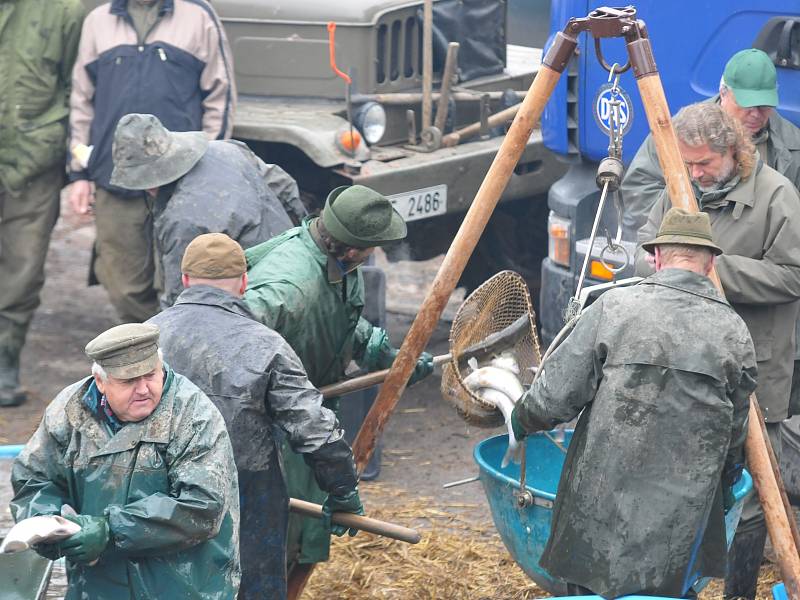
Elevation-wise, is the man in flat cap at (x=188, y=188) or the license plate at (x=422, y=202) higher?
the man in flat cap at (x=188, y=188)

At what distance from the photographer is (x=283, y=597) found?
4.48m

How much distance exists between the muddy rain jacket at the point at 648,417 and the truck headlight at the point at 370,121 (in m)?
3.21

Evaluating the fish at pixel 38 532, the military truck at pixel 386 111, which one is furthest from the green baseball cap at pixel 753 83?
the fish at pixel 38 532

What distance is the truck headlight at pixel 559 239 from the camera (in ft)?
21.2

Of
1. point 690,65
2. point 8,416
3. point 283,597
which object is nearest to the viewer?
point 283,597

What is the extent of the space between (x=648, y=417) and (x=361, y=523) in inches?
42.4

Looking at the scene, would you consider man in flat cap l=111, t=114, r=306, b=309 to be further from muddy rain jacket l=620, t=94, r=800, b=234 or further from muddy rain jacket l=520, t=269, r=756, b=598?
muddy rain jacket l=520, t=269, r=756, b=598

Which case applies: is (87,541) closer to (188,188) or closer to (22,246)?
(188,188)

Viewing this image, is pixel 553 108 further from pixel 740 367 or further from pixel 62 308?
pixel 62 308

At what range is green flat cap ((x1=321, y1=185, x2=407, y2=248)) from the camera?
4.58 meters

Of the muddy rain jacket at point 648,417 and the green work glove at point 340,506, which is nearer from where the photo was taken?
the muddy rain jacket at point 648,417

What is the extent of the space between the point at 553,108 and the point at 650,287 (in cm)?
281

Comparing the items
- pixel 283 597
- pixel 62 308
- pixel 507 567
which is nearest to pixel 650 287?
pixel 283 597

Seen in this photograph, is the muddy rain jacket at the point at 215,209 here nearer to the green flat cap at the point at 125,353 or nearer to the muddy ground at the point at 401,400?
the muddy ground at the point at 401,400
